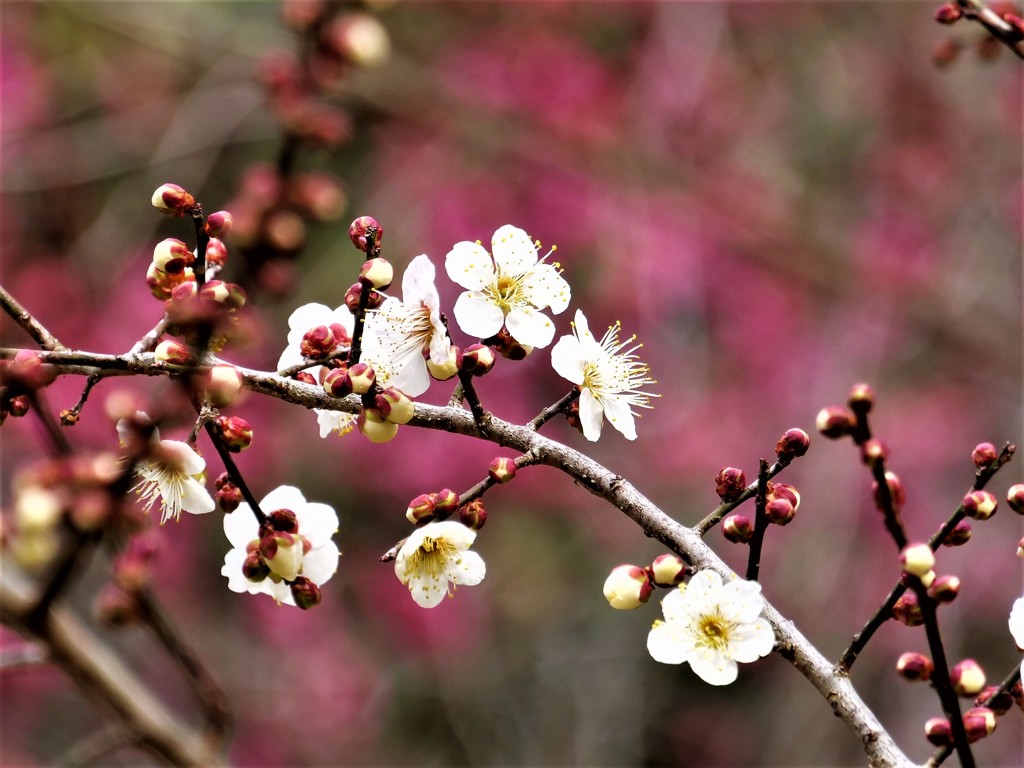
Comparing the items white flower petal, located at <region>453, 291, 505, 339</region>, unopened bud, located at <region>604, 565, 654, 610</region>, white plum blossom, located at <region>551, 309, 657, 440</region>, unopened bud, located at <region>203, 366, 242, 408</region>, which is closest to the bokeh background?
white plum blossom, located at <region>551, 309, 657, 440</region>

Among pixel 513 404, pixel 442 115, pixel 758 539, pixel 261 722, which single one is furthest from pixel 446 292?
pixel 758 539

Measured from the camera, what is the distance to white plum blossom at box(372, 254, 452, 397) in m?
0.88

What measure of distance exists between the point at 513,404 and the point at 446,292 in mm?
612

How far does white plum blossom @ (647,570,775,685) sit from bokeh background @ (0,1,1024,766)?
3.03 metres

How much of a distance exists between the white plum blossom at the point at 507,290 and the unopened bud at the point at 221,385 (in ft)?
0.79

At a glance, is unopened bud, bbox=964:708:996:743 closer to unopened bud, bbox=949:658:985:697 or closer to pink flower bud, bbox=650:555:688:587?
unopened bud, bbox=949:658:985:697

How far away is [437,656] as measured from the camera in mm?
4289

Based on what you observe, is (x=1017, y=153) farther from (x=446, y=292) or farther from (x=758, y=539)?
(x=758, y=539)

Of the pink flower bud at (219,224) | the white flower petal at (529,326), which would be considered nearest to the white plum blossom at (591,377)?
the white flower petal at (529,326)

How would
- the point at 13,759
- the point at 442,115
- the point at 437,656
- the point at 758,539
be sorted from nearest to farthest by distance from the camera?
the point at 758,539
the point at 13,759
the point at 437,656
the point at 442,115

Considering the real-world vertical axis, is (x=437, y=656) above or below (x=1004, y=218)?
below

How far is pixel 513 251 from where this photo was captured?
998 millimetres

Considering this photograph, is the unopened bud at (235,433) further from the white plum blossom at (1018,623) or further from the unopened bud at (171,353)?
the white plum blossom at (1018,623)

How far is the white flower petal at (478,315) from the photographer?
3.09 ft
